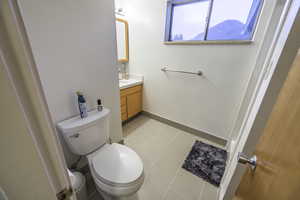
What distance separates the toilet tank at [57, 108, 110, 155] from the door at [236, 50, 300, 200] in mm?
1128

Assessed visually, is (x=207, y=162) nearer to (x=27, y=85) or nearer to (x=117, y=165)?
(x=117, y=165)

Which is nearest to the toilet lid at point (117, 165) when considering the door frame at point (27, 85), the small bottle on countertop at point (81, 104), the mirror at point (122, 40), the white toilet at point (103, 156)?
the white toilet at point (103, 156)

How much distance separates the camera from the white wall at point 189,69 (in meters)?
1.58

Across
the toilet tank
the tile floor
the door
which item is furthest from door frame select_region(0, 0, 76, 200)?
the tile floor

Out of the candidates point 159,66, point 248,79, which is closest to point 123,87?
point 159,66

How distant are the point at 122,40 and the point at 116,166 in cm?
201

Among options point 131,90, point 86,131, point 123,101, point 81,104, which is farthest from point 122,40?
point 86,131

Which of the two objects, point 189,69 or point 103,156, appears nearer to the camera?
point 103,156

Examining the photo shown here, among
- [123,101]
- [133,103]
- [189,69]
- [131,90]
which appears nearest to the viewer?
[189,69]

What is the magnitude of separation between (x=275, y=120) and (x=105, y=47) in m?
1.38

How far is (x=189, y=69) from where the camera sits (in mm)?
1918

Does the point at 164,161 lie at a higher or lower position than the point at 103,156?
lower

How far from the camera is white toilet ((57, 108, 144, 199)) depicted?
0.95 meters

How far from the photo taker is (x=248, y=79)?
1.53 meters
